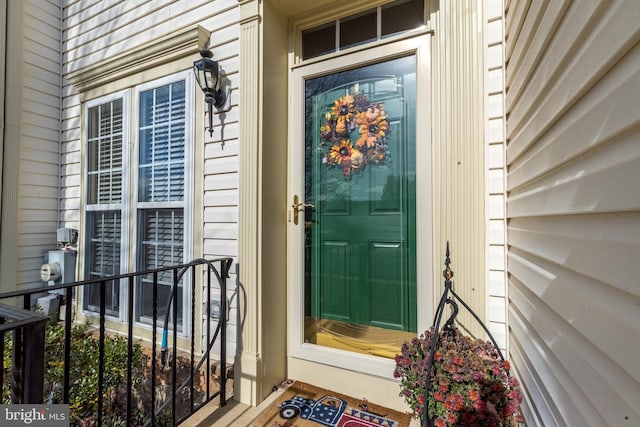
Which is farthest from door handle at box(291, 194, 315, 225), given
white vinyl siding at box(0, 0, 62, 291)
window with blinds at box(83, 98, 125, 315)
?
white vinyl siding at box(0, 0, 62, 291)

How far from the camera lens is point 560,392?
844 millimetres

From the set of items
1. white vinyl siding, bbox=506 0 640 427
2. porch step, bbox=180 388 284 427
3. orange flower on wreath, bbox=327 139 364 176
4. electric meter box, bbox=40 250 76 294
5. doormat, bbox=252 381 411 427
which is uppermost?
orange flower on wreath, bbox=327 139 364 176

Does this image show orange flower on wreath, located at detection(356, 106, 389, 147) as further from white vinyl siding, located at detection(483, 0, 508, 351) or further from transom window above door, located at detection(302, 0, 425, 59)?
white vinyl siding, located at detection(483, 0, 508, 351)

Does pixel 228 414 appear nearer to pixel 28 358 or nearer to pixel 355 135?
pixel 28 358

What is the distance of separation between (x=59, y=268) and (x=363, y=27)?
3595 millimetres

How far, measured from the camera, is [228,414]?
175 cm

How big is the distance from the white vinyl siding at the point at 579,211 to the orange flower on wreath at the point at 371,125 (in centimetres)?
73

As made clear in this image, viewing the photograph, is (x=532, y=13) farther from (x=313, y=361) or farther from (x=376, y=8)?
(x=313, y=361)

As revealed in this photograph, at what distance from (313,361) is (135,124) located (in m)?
2.47

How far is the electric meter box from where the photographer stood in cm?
300

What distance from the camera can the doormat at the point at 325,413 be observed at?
5.27 feet

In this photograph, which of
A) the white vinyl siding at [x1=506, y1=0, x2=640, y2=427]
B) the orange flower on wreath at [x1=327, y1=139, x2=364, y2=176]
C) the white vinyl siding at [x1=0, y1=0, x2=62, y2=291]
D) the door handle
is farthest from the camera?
the white vinyl siding at [x1=0, y1=0, x2=62, y2=291]

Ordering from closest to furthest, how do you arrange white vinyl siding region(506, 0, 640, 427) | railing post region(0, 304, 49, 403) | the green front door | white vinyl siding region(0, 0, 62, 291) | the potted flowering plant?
white vinyl siding region(506, 0, 640, 427) → railing post region(0, 304, 49, 403) → the potted flowering plant → the green front door → white vinyl siding region(0, 0, 62, 291)

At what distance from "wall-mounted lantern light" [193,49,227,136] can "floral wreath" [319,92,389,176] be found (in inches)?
31.1
